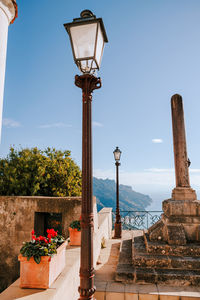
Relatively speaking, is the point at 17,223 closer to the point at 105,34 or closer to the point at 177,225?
the point at 177,225

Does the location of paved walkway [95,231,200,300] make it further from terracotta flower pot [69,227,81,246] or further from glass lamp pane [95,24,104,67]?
glass lamp pane [95,24,104,67]

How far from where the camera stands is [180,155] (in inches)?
294

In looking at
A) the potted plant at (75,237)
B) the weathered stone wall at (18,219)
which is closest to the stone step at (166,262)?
the potted plant at (75,237)

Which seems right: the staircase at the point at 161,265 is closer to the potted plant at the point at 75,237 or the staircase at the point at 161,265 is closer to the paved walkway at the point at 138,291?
the paved walkway at the point at 138,291

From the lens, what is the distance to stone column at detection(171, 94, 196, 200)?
722 centimetres

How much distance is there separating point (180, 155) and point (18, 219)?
7039 millimetres

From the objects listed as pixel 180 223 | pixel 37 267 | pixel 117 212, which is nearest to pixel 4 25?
pixel 37 267

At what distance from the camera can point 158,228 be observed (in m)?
6.92

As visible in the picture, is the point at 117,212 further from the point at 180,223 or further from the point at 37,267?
the point at 37,267

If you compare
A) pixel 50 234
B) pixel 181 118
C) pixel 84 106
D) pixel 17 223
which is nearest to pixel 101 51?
pixel 84 106

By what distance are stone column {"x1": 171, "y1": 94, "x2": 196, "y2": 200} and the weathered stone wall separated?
3909mm

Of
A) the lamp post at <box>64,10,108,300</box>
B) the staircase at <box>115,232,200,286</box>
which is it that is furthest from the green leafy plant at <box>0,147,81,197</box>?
the lamp post at <box>64,10,108,300</box>

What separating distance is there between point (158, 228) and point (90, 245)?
4906mm

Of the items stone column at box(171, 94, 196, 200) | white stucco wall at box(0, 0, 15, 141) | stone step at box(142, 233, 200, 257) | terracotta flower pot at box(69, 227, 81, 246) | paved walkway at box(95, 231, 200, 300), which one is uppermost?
white stucco wall at box(0, 0, 15, 141)
